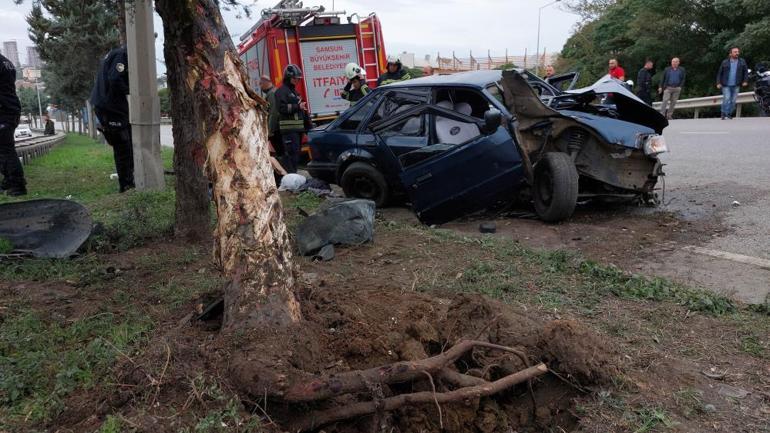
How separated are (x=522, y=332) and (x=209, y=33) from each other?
7.67ft

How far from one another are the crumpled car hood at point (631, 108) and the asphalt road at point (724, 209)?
1.00m

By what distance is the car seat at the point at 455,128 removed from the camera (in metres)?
6.44

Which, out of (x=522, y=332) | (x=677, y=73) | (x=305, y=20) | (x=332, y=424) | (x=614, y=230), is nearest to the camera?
(x=332, y=424)

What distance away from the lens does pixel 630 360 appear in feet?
9.82

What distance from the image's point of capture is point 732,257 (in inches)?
188

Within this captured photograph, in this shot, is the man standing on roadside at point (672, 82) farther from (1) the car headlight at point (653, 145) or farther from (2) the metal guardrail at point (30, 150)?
(2) the metal guardrail at point (30, 150)

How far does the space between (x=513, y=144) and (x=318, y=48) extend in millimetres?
7542

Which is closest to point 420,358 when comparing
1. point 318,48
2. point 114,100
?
point 114,100

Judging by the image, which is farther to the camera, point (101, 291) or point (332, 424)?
point (101, 291)

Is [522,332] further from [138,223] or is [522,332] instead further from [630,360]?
[138,223]

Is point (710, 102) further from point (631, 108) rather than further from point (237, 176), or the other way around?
point (237, 176)

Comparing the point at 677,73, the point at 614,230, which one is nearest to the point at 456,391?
the point at 614,230

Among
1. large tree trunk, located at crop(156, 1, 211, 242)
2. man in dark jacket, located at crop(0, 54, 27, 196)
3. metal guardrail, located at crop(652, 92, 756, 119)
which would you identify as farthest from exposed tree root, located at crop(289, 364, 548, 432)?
metal guardrail, located at crop(652, 92, 756, 119)

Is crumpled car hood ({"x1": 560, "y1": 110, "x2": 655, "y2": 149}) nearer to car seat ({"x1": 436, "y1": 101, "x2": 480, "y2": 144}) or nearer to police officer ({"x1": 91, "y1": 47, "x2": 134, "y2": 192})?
car seat ({"x1": 436, "y1": 101, "x2": 480, "y2": 144})
